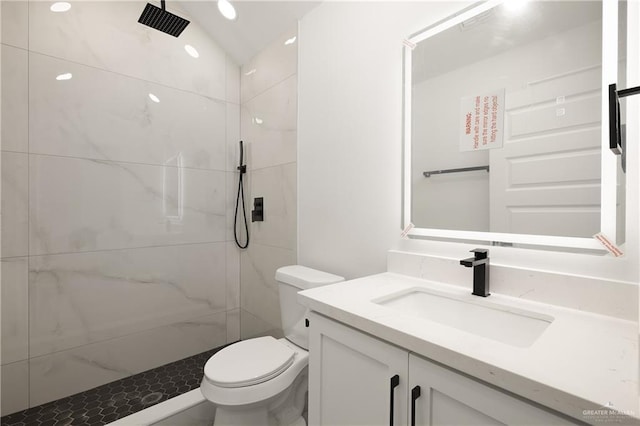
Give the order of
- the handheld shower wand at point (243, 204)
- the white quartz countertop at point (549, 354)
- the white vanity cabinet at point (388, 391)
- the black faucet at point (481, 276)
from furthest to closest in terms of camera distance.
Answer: the handheld shower wand at point (243, 204) → the black faucet at point (481, 276) → the white vanity cabinet at point (388, 391) → the white quartz countertop at point (549, 354)

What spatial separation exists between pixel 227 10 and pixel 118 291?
1.97 m

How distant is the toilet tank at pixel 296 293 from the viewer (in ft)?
5.13

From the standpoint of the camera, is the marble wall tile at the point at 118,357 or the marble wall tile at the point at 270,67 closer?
the marble wall tile at the point at 118,357

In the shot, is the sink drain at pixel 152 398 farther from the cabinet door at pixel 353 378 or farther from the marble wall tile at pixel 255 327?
the cabinet door at pixel 353 378

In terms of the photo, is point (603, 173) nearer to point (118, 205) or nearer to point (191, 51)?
point (118, 205)

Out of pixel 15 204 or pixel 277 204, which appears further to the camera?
pixel 277 204

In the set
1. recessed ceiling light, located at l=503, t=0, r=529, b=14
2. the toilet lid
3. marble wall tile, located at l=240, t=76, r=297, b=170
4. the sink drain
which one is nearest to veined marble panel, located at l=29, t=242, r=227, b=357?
the sink drain

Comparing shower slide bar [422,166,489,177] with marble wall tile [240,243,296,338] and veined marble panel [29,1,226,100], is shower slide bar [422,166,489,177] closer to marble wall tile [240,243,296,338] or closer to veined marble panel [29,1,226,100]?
marble wall tile [240,243,296,338]

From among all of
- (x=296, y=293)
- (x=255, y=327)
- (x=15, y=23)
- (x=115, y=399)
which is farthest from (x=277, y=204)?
(x=15, y=23)

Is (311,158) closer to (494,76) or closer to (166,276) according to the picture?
(494,76)

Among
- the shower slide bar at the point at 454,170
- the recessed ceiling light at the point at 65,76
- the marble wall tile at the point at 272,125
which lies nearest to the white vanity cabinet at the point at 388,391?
the shower slide bar at the point at 454,170

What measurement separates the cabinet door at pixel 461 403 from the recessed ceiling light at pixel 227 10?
2.31m

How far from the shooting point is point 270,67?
7.23ft

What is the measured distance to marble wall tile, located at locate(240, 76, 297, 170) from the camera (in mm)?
2027
